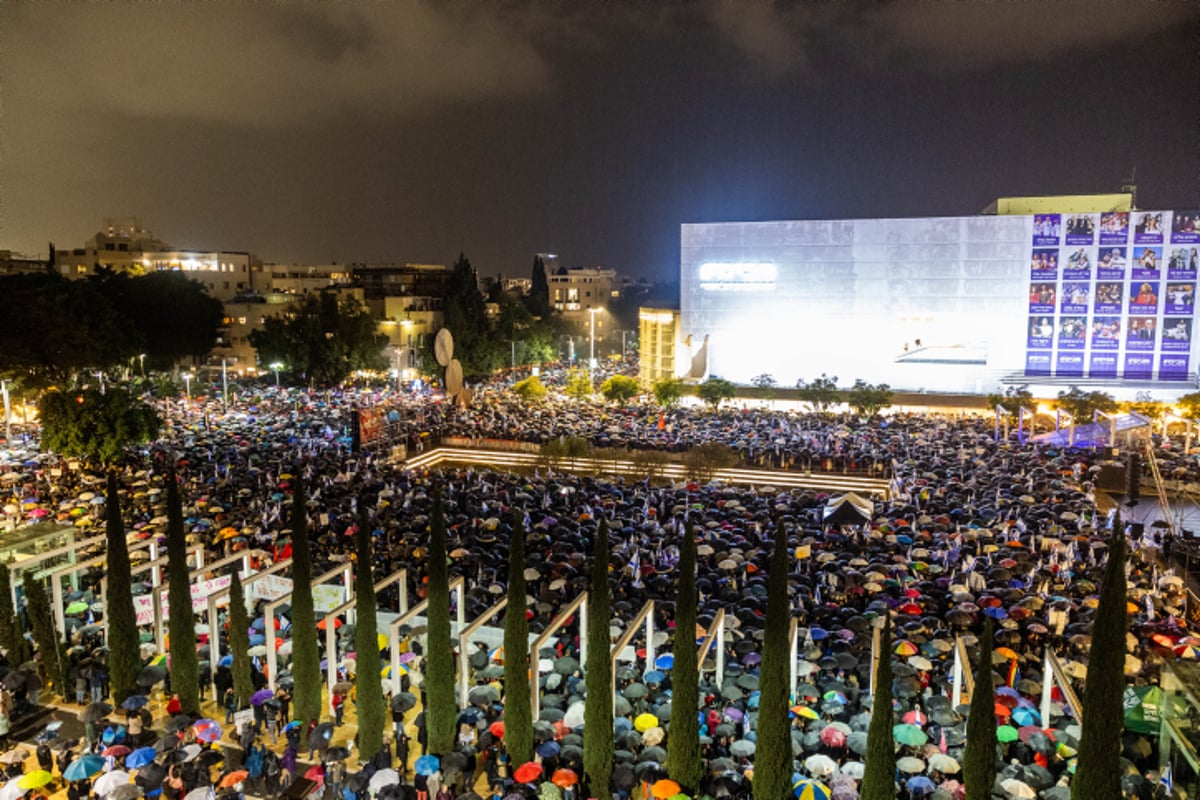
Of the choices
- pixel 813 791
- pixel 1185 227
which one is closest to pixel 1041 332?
pixel 1185 227

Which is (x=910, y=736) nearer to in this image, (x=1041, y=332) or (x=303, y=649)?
(x=303, y=649)

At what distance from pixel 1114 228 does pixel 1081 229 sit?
183cm

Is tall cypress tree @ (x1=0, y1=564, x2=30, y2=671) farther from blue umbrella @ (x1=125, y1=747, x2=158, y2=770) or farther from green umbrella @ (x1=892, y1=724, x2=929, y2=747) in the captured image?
green umbrella @ (x1=892, y1=724, x2=929, y2=747)

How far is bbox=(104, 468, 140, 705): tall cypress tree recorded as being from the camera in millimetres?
14188

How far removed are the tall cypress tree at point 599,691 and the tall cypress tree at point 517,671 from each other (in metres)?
1.09

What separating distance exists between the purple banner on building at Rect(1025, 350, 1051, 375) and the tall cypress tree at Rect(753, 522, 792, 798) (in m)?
50.6

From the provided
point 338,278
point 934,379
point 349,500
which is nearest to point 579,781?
point 349,500

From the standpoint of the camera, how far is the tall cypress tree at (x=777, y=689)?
1048cm

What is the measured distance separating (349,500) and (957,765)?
20.0m

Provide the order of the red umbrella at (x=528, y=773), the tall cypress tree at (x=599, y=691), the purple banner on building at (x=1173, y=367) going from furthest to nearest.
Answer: the purple banner on building at (x=1173, y=367), the tall cypress tree at (x=599, y=691), the red umbrella at (x=528, y=773)

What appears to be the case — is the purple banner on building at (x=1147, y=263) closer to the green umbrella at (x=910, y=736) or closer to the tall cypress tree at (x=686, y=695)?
the green umbrella at (x=910, y=736)

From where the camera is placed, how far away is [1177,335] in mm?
50406

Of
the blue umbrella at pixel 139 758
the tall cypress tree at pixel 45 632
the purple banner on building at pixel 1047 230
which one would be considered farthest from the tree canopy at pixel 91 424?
the purple banner on building at pixel 1047 230

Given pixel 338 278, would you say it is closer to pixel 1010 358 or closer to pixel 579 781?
pixel 1010 358
